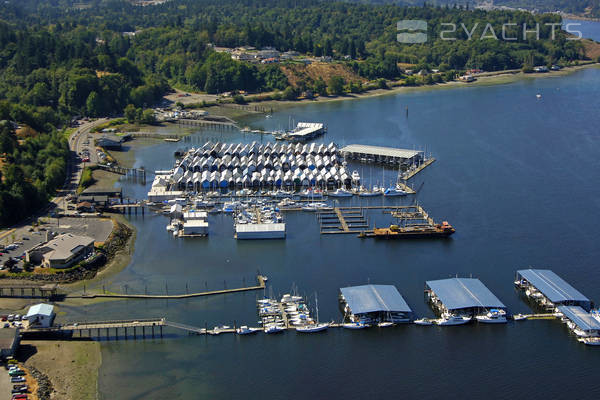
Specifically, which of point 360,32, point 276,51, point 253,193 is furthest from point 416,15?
point 253,193

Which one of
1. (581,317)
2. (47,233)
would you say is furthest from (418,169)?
(47,233)

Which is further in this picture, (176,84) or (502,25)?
(502,25)

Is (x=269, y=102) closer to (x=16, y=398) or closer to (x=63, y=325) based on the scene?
(x=63, y=325)

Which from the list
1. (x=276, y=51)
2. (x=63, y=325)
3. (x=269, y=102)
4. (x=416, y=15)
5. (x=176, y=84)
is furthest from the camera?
(x=416, y=15)

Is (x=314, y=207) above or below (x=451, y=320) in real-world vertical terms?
above

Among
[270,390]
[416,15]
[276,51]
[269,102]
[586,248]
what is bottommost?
[270,390]

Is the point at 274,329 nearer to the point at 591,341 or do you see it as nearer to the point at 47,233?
the point at 591,341
